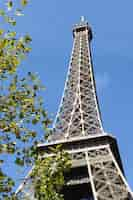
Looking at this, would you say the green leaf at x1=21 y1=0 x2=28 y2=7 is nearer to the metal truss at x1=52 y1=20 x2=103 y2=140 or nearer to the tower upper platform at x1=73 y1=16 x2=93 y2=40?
the metal truss at x1=52 y1=20 x2=103 y2=140

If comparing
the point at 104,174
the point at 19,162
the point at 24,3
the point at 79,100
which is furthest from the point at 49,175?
the point at 79,100

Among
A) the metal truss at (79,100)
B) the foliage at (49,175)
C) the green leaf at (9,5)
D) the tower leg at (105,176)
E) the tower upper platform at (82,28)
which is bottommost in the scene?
the foliage at (49,175)

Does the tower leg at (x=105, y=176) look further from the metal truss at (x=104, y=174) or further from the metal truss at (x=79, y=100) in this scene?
the metal truss at (x=79, y=100)

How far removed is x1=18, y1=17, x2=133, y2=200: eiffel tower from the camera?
37625 mm

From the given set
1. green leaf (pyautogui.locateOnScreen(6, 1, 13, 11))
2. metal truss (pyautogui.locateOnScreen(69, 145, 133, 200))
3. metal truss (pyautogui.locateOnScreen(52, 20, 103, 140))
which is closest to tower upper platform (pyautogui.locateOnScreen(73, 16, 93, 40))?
metal truss (pyautogui.locateOnScreen(52, 20, 103, 140))

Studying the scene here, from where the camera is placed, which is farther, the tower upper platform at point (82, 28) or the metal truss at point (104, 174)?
the tower upper platform at point (82, 28)

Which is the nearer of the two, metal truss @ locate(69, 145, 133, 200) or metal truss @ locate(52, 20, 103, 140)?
metal truss @ locate(69, 145, 133, 200)

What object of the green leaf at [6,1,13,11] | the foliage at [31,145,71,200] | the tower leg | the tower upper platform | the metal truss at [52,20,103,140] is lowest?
the foliage at [31,145,71,200]

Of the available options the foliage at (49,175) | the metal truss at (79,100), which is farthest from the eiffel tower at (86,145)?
the foliage at (49,175)

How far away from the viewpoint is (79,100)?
162 feet

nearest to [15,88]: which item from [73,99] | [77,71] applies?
[73,99]

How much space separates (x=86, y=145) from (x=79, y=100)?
9.06 meters

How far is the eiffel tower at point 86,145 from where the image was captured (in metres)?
37.6

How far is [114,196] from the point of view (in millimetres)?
36094
